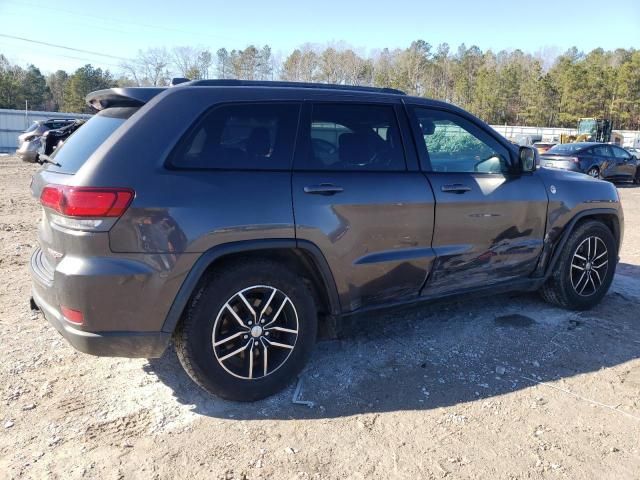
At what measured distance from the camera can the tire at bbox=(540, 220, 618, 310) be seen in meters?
4.54

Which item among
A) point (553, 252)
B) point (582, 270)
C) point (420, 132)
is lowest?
point (582, 270)

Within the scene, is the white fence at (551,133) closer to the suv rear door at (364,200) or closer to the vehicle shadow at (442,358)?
the vehicle shadow at (442,358)

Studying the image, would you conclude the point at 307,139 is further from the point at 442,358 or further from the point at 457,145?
the point at 442,358

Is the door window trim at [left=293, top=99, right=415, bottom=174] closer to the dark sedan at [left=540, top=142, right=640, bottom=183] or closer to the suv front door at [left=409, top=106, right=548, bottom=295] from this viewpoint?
the suv front door at [left=409, top=106, right=548, bottom=295]

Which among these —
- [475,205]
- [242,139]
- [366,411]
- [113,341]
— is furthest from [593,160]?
[113,341]

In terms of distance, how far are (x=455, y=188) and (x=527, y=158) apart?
2.67 ft

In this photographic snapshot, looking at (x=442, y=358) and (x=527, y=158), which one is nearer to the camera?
(x=442, y=358)

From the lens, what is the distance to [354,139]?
350cm

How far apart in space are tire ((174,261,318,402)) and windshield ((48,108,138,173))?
38.5 inches

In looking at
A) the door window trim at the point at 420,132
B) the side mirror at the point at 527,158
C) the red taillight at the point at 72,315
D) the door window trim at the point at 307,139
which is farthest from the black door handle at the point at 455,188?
the red taillight at the point at 72,315

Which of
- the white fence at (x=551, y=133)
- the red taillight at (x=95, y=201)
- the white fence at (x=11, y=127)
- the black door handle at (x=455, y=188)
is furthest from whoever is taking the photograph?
the white fence at (x=551, y=133)

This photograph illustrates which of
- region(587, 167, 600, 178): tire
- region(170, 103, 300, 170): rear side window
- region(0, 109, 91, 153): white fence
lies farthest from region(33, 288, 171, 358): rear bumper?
region(0, 109, 91, 153): white fence

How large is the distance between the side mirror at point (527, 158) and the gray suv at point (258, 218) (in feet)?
0.03

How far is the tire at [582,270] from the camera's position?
14.9 feet
